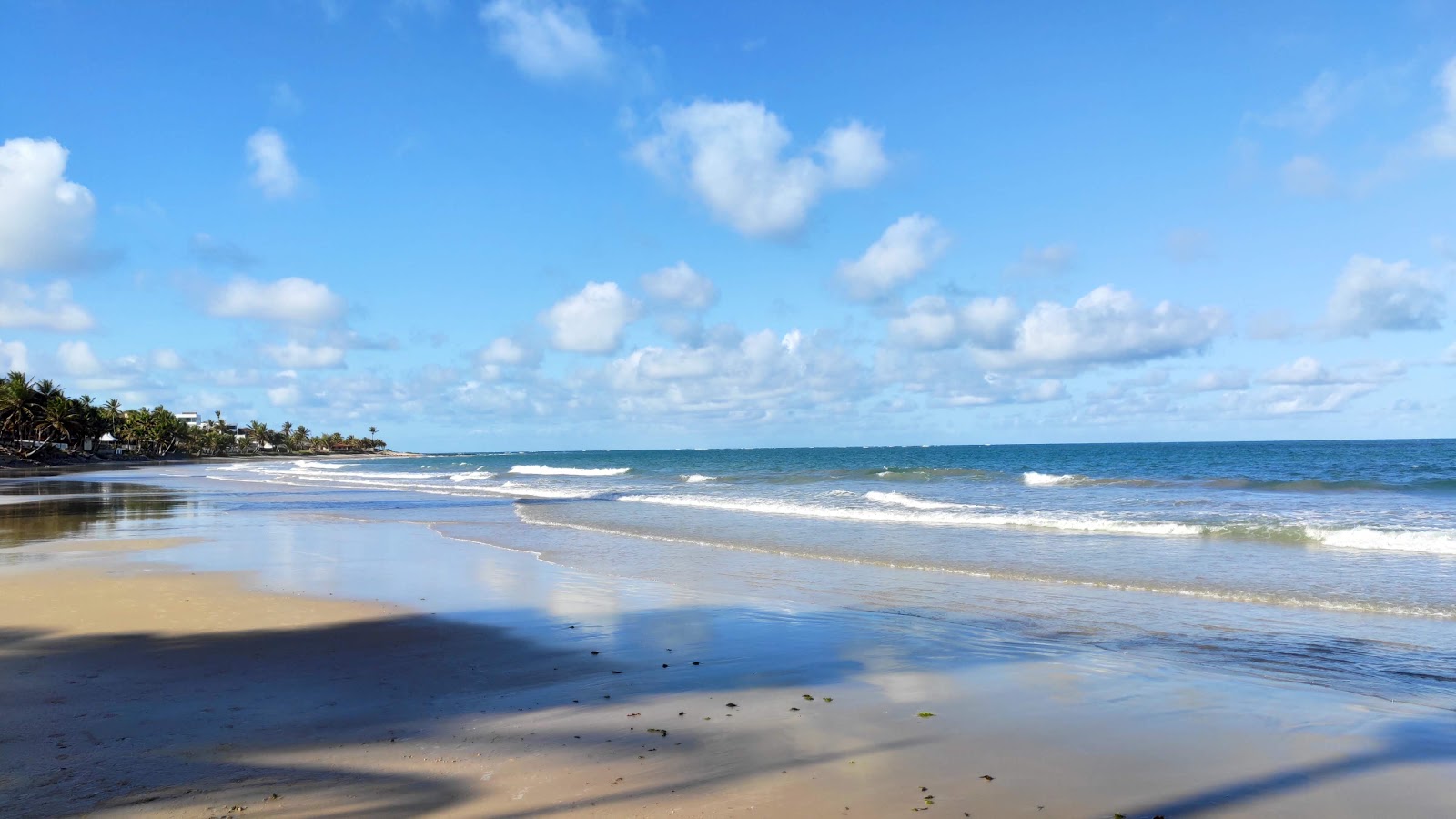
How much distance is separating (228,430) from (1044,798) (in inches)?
8158

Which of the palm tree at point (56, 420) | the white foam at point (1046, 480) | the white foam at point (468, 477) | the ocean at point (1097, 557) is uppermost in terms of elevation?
the palm tree at point (56, 420)

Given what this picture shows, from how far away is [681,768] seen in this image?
5.35 metres

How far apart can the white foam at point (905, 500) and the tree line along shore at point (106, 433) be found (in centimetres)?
9612

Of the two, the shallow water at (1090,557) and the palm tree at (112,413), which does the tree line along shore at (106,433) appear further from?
the shallow water at (1090,557)

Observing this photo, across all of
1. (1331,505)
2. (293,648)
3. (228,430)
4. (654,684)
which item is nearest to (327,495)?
(293,648)

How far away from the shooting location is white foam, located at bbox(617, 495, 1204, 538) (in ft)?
67.8

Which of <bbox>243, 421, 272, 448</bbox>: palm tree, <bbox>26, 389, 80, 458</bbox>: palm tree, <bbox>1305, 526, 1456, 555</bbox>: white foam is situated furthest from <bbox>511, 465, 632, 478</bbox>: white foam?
<bbox>243, 421, 272, 448</bbox>: palm tree

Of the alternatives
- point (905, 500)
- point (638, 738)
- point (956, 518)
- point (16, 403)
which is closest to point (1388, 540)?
point (956, 518)

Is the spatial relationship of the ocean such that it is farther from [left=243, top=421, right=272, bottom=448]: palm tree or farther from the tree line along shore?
[left=243, top=421, right=272, bottom=448]: palm tree

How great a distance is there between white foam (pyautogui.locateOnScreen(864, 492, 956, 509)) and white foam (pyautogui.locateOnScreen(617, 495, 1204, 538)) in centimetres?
141

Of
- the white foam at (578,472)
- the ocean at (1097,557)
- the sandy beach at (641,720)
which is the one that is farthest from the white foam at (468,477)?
the sandy beach at (641,720)

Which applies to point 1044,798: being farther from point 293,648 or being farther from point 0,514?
point 0,514

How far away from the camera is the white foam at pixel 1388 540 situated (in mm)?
16672

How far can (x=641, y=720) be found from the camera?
637cm
